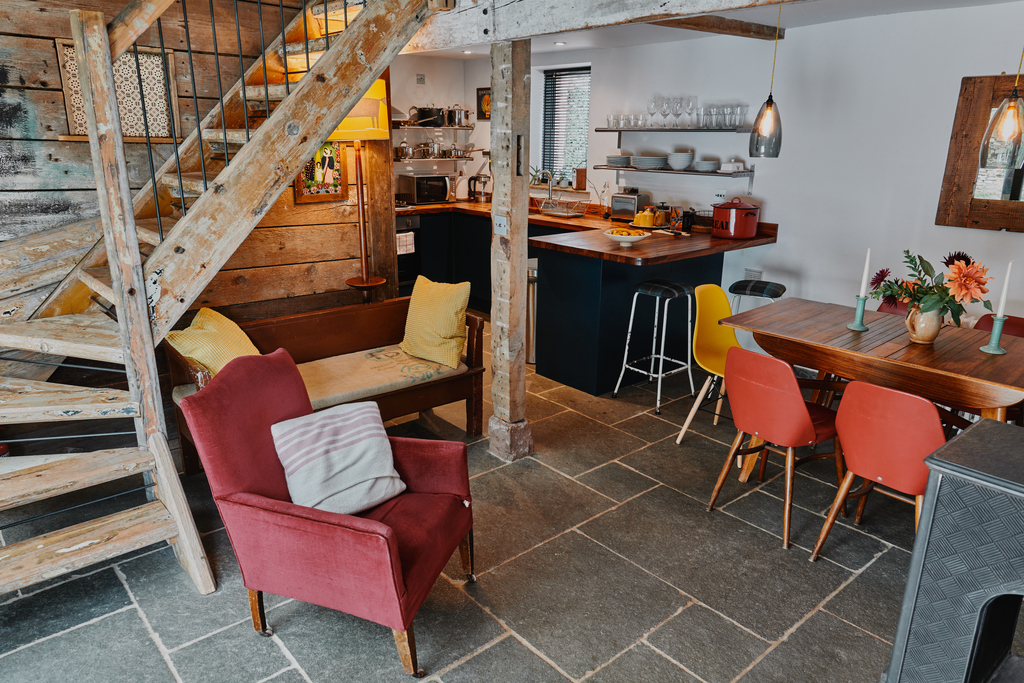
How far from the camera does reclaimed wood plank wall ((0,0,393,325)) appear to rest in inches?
129

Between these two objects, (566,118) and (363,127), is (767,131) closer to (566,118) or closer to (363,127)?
(363,127)

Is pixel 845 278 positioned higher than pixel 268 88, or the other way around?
pixel 268 88

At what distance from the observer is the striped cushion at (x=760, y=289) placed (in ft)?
15.2

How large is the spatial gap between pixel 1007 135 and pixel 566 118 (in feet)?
15.1

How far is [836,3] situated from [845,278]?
190cm

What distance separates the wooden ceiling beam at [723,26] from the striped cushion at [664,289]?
158cm

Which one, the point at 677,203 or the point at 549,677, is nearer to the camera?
the point at 549,677

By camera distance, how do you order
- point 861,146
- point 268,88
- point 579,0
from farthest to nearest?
1. point 861,146
2. point 268,88
3. point 579,0

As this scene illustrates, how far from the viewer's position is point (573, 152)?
279 inches

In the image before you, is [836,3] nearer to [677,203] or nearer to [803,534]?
[677,203]

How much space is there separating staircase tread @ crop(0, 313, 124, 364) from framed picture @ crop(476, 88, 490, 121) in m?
5.47

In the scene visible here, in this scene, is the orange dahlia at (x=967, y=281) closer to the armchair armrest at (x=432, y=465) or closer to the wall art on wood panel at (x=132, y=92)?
the armchair armrest at (x=432, y=465)

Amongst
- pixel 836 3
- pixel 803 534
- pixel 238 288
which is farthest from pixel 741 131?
pixel 238 288

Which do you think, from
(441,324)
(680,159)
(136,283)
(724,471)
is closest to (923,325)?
(724,471)
